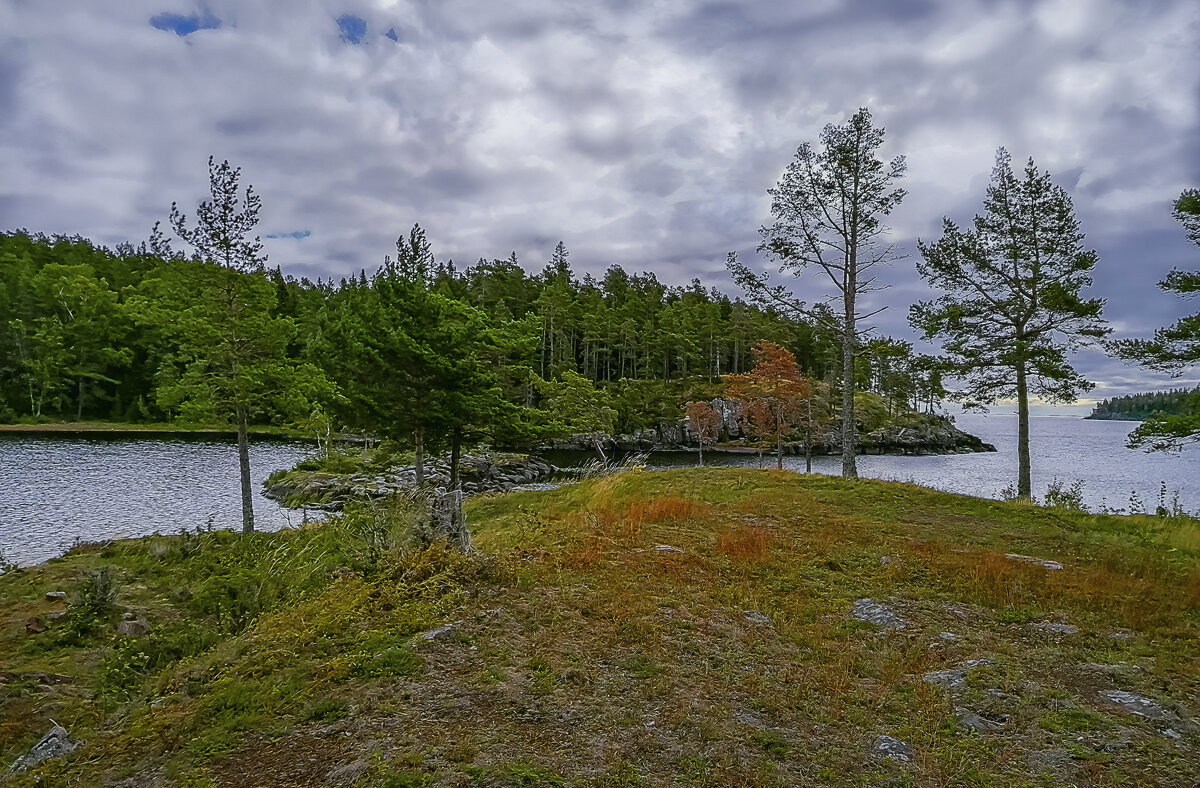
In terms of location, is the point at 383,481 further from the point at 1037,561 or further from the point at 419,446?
the point at 1037,561

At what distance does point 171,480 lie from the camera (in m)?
29.0

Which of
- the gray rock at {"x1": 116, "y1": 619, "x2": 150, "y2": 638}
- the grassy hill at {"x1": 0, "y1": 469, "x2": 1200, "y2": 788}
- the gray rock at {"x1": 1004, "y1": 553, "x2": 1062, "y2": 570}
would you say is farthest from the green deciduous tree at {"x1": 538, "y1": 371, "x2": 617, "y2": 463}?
the gray rock at {"x1": 1004, "y1": 553, "x2": 1062, "y2": 570}

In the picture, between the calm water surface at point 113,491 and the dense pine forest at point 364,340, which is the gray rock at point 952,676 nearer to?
the dense pine forest at point 364,340

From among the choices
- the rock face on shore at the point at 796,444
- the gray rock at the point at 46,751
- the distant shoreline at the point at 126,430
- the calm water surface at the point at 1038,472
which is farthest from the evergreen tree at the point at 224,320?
the rock face on shore at the point at 796,444

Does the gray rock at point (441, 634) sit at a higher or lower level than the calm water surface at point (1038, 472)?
higher

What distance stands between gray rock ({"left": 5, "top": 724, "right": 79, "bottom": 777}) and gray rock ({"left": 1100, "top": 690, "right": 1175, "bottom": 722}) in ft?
24.2

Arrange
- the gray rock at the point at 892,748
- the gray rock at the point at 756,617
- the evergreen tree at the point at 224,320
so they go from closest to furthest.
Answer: the gray rock at the point at 892,748 → the gray rock at the point at 756,617 → the evergreen tree at the point at 224,320

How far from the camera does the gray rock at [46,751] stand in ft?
11.7

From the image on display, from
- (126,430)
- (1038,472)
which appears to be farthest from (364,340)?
(126,430)

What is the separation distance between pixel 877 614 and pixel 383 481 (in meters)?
29.5

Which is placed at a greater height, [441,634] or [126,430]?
[441,634]

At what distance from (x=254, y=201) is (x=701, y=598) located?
52.5 ft

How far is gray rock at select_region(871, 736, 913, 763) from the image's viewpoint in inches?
146

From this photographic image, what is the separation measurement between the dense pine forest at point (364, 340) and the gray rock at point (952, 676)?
13813mm
